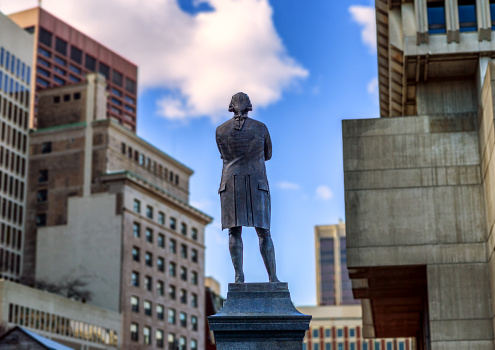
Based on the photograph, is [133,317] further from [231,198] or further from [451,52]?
[231,198]

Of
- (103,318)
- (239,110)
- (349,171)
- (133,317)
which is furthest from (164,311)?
(239,110)

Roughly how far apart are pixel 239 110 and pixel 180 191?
125340mm

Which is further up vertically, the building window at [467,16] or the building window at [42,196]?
the building window at [42,196]

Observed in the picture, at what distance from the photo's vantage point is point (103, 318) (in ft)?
367

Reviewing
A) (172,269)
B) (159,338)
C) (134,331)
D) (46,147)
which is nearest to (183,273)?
(172,269)

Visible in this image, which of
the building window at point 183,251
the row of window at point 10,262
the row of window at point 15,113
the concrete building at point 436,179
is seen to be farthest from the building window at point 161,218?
the concrete building at point 436,179

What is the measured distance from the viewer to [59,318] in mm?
102812

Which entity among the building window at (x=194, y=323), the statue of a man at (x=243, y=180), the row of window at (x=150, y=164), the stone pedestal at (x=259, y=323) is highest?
the row of window at (x=150, y=164)

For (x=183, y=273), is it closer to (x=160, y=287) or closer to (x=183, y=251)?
(x=183, y=251)

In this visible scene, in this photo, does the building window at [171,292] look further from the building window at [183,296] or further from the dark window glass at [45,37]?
the dark window glass at [45,37]

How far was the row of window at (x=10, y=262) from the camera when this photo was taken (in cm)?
12375

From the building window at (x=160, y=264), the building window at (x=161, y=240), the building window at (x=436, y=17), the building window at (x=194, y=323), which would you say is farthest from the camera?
the building window at (x=194, y=323)

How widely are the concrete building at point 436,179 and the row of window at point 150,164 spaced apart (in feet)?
248

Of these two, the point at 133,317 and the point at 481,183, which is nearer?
the point at 481,183
